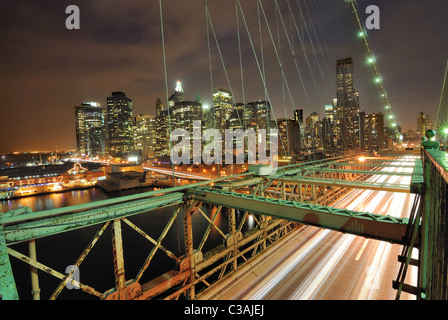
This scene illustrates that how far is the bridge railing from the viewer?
2.27 meters

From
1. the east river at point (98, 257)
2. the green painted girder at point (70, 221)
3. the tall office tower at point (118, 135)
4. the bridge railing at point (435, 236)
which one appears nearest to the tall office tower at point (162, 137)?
the tall office tower at point (118, 135)

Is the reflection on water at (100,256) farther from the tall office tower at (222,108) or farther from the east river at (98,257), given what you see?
the tall office tower at (222,108)

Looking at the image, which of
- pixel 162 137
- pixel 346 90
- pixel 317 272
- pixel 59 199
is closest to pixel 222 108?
pixel 162 137

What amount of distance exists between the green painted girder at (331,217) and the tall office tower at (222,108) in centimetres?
15524

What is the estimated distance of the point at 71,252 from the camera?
2906 centimetres

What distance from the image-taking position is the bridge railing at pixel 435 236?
2270 mm

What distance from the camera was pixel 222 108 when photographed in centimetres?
17712

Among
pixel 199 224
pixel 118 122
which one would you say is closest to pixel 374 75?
pixel 199 224

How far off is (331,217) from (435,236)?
124 cm

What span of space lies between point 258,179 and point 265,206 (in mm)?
2722

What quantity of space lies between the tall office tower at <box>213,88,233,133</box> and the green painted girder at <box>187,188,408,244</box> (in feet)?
509

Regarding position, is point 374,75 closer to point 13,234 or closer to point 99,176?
point 13,234

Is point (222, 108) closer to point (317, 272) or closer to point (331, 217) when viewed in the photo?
point (317, 272)

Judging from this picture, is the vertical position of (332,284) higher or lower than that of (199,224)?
higher
